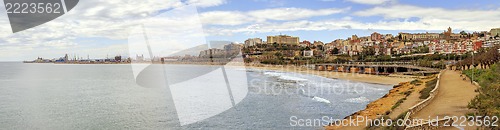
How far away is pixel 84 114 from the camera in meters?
23.5

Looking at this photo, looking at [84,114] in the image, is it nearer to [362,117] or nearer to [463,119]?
[362,117]

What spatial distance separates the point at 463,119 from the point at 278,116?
10.3 metres

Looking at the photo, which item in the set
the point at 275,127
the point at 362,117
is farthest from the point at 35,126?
the point at 362,117

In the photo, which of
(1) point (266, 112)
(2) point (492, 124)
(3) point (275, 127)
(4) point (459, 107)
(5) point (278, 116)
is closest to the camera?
(2) point (492, 124)

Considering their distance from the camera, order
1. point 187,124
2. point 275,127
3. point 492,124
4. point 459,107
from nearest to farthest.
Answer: point 492,124, point 459,107, point 275,127, point 187,124

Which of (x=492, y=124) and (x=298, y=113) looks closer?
(x=492, y=124)

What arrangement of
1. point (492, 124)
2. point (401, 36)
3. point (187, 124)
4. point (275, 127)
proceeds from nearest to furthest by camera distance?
point (492, 124) → point (275, 127) → point (187, 124) → point (401, 36)

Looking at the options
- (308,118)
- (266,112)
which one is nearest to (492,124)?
(308,118)

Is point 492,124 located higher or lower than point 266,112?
higher

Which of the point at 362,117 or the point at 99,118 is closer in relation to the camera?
the point at 362,117

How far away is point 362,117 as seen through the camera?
59.6ft

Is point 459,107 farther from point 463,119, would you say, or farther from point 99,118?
point 99,118

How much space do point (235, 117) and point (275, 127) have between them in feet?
13.3

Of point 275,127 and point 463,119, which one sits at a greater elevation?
point 463,119
